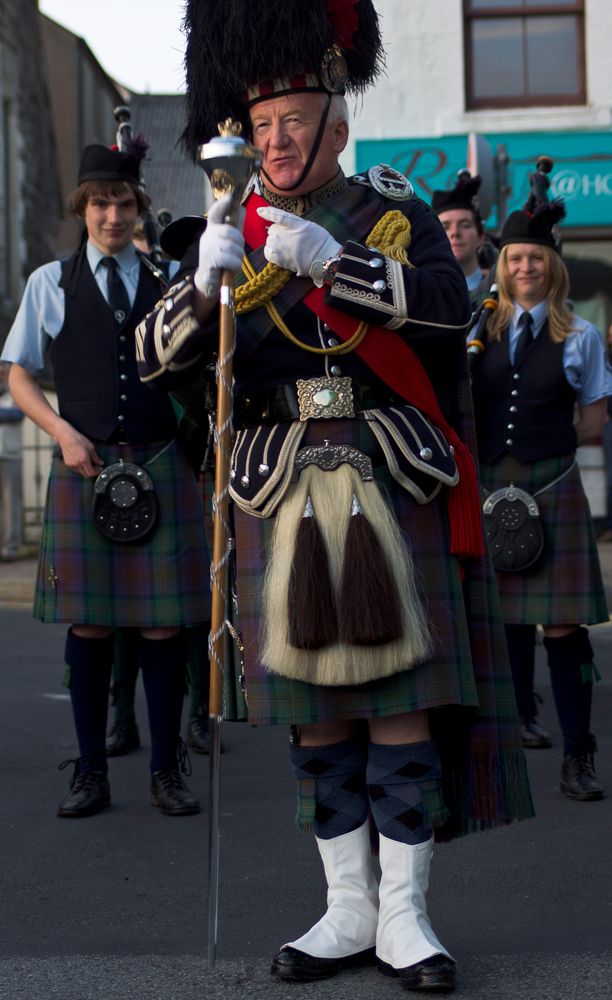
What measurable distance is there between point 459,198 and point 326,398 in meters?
3.71

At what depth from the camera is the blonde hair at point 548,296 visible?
5.46 metres

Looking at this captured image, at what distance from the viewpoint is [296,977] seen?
126 inches

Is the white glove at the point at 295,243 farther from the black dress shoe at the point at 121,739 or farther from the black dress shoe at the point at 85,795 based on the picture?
the black dress shoe at the point at 121,739

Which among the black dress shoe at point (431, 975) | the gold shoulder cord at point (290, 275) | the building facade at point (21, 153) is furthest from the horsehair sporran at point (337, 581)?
the building facade at point (21, 153)

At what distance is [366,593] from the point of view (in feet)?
10.2

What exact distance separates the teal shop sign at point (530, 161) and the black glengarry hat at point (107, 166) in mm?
8388

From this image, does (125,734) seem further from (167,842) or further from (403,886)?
(403,886)

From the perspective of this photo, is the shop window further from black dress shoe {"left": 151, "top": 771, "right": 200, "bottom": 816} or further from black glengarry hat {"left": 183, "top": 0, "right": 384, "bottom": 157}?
black glengarry hat {"left": 183, "top": 0, "right": 384, "bottom": 157}

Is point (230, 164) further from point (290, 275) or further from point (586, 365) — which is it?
point (586, 365)

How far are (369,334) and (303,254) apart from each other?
0.72ft

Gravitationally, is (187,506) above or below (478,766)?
above

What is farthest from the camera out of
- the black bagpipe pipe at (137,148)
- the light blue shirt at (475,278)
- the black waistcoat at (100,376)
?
the light blue shirt at (475,278)

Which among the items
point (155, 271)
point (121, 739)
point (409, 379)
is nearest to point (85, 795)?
point (121, 739)

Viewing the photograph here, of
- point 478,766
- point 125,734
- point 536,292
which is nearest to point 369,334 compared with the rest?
point 478,766
